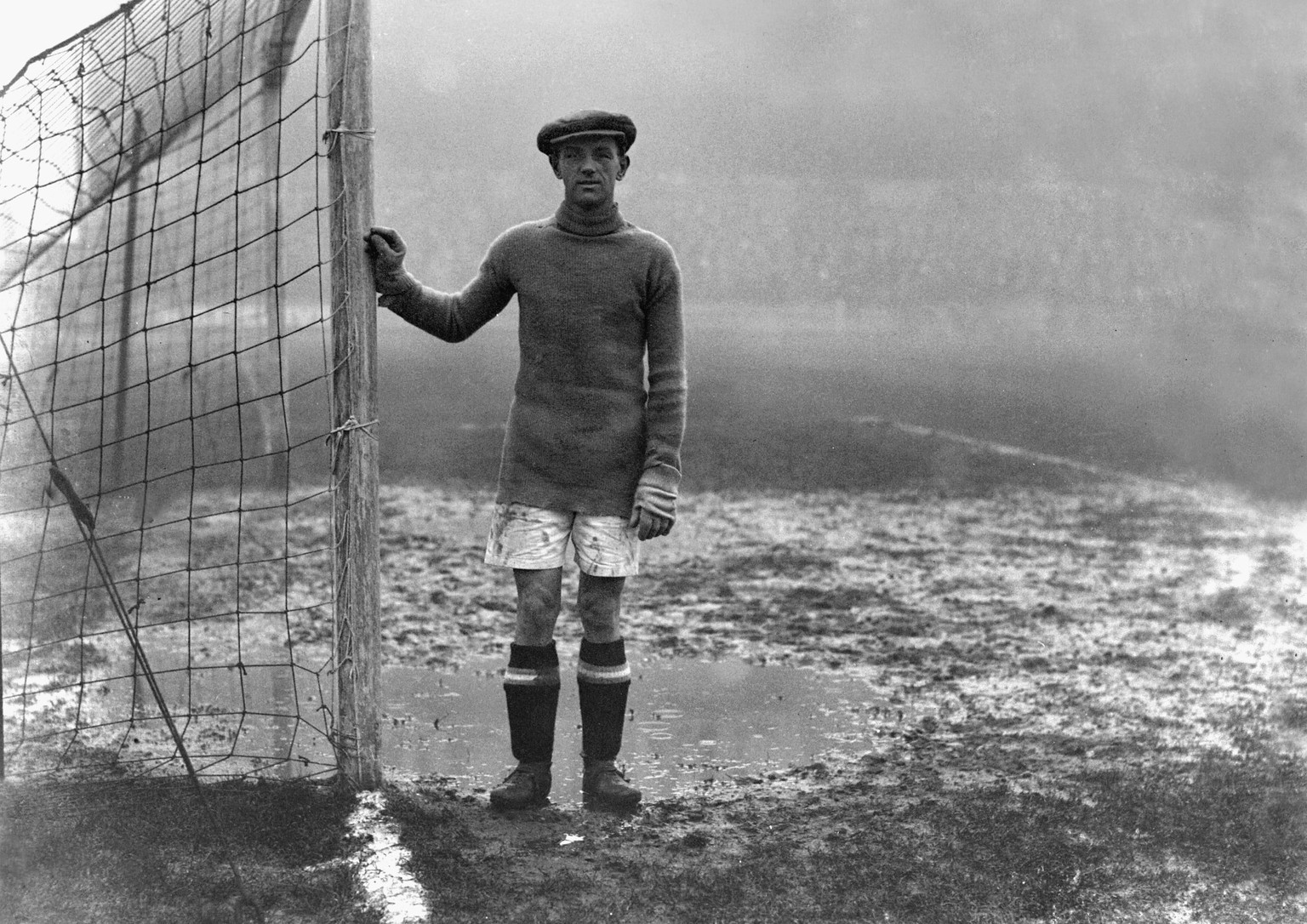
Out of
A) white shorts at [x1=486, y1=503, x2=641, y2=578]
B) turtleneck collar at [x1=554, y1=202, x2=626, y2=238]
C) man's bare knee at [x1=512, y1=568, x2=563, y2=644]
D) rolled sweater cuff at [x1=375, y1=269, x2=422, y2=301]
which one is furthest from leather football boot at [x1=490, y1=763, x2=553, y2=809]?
turtleneck collar at [x1=554, y1=202, x2=626, y2=238]

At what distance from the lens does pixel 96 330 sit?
9.85 metres

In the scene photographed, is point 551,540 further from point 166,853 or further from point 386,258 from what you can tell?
point 166,853

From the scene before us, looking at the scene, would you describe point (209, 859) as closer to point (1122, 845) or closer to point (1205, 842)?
point (1122, 845)

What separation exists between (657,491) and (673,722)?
1.65 metres

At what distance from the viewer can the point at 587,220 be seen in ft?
12.1

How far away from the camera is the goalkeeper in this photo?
3.66 meters

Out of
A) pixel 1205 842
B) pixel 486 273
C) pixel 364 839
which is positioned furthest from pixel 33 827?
pixel 1205 842

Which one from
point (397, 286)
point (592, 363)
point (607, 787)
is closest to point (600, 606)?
point (607, 787)

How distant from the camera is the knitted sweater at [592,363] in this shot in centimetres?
367

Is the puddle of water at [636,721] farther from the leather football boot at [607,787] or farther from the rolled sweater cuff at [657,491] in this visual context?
the rolled sweater cuff at [657,491]

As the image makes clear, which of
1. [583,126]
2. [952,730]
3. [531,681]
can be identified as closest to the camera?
[583,126]

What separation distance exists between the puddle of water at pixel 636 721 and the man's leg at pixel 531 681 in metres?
0.31

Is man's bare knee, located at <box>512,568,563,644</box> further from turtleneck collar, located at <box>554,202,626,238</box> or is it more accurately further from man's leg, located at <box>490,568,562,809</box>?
turtleneck collar, located at <box>554,202,626,238</box>

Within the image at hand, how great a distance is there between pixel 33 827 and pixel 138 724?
1301mm
